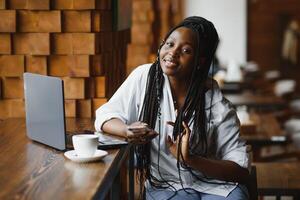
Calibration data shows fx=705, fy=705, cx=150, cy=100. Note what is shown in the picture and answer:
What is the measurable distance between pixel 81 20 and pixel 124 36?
1004 mm

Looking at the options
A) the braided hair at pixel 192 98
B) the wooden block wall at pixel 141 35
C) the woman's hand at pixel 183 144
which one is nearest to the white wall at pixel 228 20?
the wooden block wall at pixel 141 35

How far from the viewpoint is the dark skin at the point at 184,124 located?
8.74 feet

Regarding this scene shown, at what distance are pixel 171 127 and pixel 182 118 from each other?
6 centimetres

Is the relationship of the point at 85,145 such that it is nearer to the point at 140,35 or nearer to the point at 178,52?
the point at 178,52

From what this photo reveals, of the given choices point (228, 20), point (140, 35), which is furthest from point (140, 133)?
point (228, 20)

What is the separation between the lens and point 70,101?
351 cm

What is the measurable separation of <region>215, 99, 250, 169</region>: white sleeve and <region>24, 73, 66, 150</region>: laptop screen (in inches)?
27.2

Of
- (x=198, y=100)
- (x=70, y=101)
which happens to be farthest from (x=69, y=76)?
(x=198, y=100)

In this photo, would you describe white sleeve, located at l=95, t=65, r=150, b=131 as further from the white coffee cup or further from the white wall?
the white wall

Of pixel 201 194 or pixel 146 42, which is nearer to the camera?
pixel 201 194

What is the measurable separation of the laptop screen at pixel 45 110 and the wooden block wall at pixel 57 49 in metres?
0.72

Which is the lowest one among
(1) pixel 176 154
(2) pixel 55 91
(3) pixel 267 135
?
(3) pixel 267 135

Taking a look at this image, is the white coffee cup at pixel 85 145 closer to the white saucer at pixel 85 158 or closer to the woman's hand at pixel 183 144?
the white saucer at pixel 85 158

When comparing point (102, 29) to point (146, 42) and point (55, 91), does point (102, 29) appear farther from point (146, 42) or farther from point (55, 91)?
point (146, 42)
